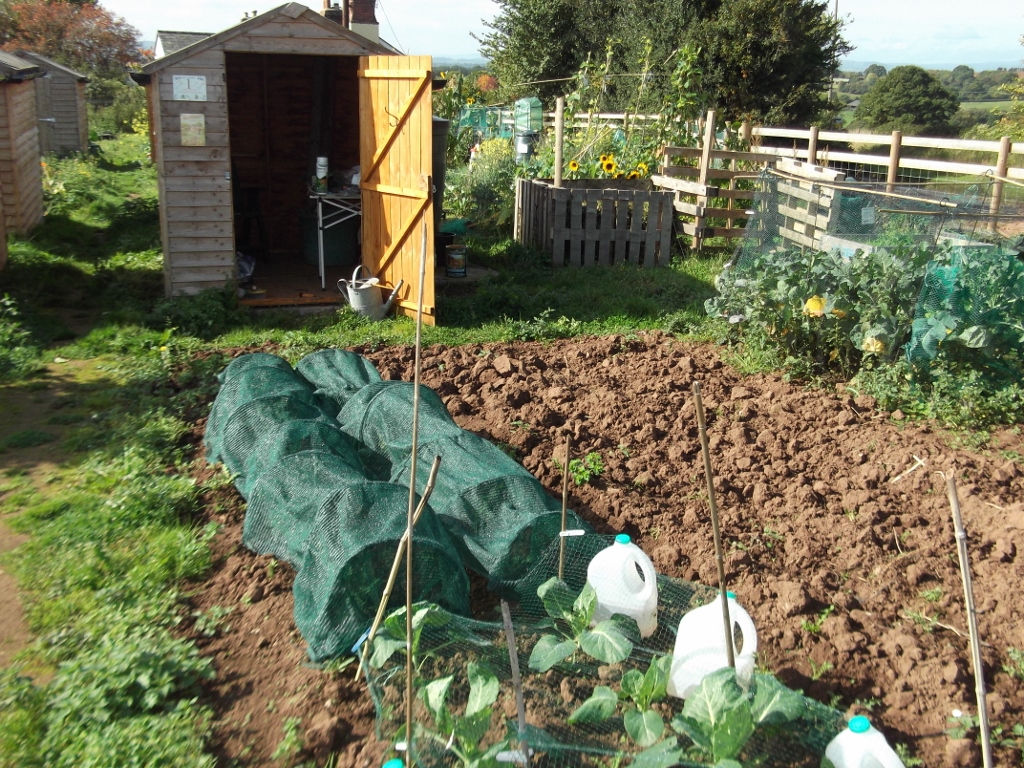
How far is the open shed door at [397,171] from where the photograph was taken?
8094 millimetres

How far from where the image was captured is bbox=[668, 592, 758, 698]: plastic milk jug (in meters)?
3.05

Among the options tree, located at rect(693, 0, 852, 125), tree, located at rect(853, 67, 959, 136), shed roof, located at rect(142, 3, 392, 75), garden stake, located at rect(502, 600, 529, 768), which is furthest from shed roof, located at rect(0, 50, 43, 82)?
tree, located at rect(853, 67, 959, 136)

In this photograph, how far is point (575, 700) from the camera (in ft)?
10.5

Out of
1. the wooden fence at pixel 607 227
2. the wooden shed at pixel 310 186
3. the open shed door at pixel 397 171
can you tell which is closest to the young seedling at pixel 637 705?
the open shed door at pixel 397 171

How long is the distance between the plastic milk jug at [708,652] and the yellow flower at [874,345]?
11.2 ft

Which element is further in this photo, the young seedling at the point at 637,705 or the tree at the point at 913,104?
the tree at the point at 913,104

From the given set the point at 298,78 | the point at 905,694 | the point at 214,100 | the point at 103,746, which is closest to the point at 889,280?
the point at 905,694

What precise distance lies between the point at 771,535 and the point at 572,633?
1437 millimetres

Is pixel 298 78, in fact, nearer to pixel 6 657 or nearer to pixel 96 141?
pixel 6 657

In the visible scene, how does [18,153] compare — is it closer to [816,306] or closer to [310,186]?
[310,186]

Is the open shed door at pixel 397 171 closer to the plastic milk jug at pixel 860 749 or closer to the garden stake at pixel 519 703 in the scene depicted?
the garden stake at pixel 519 703

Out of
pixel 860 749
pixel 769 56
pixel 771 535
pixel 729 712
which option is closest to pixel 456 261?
pixel 771 535

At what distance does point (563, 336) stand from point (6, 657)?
5.33 m

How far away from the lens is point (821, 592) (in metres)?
3.94
